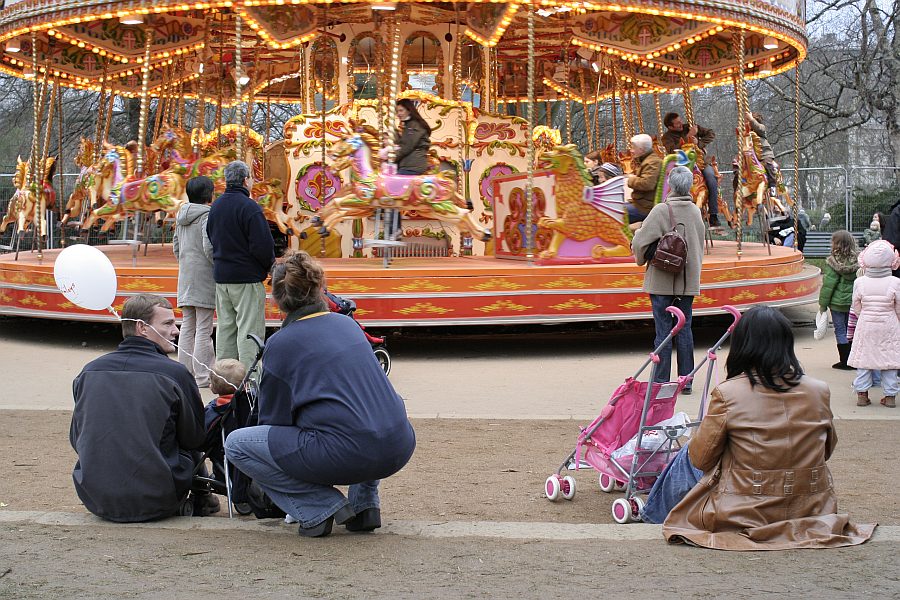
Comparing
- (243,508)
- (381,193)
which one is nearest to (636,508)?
(243,508)

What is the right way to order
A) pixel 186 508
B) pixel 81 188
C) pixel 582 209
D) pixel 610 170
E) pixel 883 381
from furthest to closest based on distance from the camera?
pixel 81 188 → pixel 610 170 → pixel 582 209 → pixel 883 381 → pixel 186 508

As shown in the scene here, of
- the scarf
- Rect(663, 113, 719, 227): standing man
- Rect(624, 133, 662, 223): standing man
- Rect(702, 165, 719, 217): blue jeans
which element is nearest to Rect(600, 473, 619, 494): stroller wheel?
the scarf

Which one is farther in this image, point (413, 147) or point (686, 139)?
point (686, 139)

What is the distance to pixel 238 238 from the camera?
9273 millimetres

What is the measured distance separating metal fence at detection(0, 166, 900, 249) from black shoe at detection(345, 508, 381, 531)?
22.3 meters

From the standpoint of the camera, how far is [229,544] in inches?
201

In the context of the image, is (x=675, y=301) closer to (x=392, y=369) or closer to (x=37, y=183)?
(x=392, y=369)

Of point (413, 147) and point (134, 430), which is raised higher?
point (413, 147)

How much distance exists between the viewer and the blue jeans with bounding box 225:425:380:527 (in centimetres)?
514

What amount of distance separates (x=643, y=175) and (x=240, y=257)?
4969mm

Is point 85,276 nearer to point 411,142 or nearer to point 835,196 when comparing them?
point 411,142

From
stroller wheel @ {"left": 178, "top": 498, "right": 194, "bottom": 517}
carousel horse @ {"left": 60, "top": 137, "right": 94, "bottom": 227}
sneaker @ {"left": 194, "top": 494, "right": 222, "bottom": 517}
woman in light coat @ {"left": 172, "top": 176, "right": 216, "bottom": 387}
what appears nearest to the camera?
stroller wheel @ {"left": 178, "top": 498, "right": 194, "bottom": 517}

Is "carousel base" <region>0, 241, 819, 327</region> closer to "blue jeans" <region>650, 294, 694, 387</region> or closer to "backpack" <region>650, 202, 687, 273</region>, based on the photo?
"blue jeans" <region>650, 294, 694, 387</region>

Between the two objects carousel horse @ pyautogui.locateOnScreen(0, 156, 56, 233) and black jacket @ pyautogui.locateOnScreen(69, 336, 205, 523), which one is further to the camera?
carousel horse @ pyautogui.locateOnScreen(0, 156, 56, 233)
